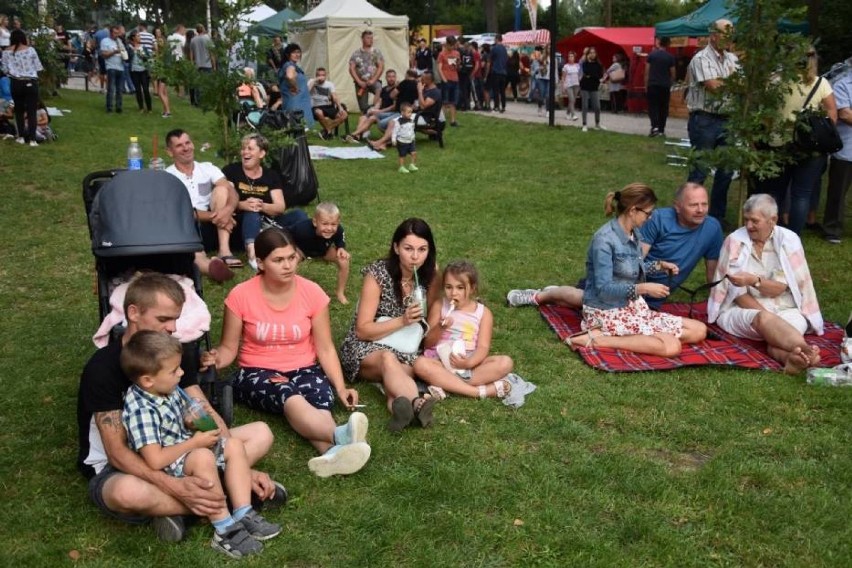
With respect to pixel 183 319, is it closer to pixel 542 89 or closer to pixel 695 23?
pixel 695 23

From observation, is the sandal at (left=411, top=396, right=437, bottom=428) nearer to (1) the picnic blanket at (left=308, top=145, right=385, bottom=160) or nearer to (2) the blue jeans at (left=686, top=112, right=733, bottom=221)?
(2) the blue jeans at (left=686, top=112, right=733, bottom=221)

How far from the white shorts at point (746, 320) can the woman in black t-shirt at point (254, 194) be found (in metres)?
3.76

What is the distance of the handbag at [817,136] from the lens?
7.67 meters

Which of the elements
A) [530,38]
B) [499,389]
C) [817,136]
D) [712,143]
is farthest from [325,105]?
[530,38]

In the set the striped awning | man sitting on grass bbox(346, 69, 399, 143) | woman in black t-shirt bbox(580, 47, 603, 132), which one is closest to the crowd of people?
man sitting on grass bbox(346, 69, 399, 143)

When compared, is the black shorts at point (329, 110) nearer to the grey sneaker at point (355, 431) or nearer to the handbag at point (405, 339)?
the handbag at point (405, 339)

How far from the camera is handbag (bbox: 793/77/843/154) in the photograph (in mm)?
7668

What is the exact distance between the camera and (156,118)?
57.9ft

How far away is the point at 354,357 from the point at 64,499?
1.82 meters

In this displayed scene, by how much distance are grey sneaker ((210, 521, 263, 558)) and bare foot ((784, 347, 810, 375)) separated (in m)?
3.61

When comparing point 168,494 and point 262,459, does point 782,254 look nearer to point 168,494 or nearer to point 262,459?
point 262,459

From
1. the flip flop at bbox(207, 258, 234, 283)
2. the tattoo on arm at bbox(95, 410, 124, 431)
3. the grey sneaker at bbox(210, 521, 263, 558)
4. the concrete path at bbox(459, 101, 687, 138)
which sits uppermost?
the concrete path at bbox(459, 101, 687, 138)

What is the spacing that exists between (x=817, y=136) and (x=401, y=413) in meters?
5.55

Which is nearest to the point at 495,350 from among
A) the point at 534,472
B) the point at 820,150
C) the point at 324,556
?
the point at 534,472
